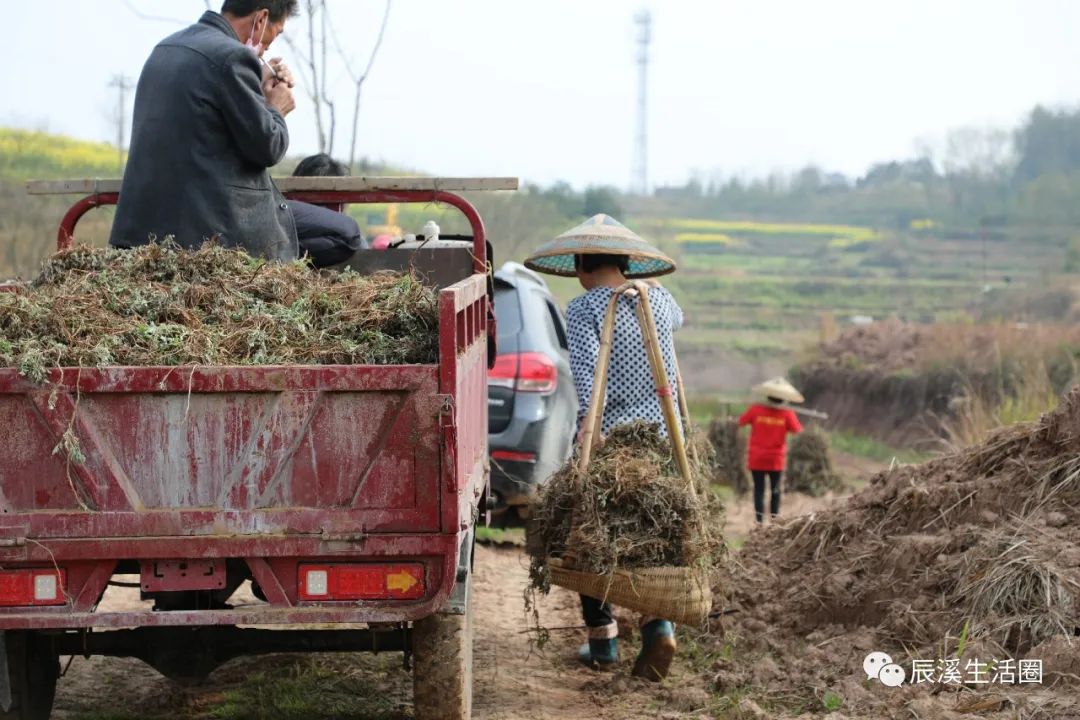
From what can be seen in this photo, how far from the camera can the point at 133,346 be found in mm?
4121

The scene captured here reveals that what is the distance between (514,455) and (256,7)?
3.32 meters

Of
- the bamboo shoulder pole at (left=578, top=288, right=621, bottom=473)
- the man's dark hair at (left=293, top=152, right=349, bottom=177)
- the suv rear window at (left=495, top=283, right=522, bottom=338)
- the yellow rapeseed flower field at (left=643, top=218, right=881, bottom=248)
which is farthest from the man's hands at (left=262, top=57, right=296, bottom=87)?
the yellow rapeseed flower field at (left=643, top=218, right=881, bottom=248)

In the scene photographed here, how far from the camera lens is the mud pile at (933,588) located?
519cm

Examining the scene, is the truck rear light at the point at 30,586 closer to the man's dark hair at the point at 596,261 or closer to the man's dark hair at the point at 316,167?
the man's dark hair at the point at 596,261

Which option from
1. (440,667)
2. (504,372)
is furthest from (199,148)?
(504,372)

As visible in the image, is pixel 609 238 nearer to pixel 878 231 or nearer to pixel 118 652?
pixel 118 652

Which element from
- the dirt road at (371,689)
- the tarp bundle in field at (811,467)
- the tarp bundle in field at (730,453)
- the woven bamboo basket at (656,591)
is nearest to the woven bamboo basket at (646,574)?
the woven bamboo basket at (656,591)

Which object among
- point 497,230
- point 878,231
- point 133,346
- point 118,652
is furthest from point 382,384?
point 878,231

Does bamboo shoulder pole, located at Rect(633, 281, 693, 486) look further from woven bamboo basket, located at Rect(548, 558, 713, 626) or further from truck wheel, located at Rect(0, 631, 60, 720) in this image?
truck wheel, located at Rect(0, 631, 60, 720)

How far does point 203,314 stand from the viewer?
4.45 meters

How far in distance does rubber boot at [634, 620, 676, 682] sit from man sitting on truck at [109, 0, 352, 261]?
2306mm

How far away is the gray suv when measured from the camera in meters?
8.11

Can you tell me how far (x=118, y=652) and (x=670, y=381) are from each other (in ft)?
8.80

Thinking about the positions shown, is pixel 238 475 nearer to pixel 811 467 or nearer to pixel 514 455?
pixel 514 455
